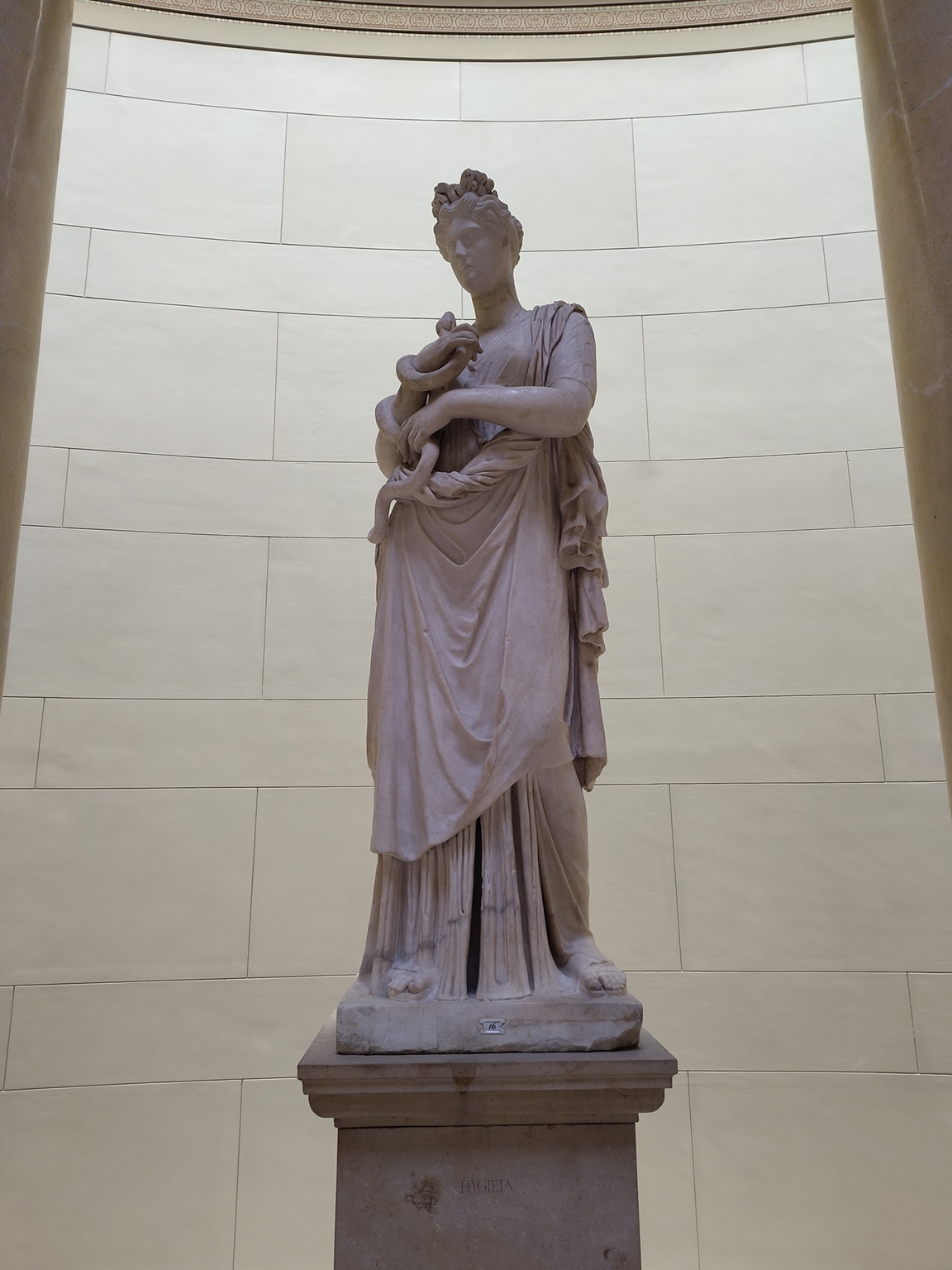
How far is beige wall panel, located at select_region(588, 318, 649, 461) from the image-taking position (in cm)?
587

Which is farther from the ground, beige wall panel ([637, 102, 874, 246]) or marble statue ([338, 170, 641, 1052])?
beige wall panel ([637, 102, 874, 246])

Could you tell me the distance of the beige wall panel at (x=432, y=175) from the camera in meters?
6.20

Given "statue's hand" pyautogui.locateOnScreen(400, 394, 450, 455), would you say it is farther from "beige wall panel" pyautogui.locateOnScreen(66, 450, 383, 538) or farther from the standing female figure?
"beige wall panel" pyautogui.locateOnScreen(66, 450, 383, 538)

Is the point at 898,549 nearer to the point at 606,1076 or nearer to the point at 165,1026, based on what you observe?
the point at 606,1076

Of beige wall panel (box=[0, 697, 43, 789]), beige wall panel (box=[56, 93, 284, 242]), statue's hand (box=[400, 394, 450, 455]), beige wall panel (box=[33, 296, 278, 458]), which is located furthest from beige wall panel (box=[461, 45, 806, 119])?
beige wall panel (box=[0, 697, 43, 789])

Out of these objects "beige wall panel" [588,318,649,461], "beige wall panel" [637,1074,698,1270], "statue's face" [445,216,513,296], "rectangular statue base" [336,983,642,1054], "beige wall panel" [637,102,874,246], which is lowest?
"beige wall panel" [637,1074,698,1270]

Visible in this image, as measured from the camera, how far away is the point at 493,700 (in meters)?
3.21

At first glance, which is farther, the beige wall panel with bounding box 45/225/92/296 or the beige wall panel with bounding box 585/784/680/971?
the beige wall panel with bounding box 45/225/92/296

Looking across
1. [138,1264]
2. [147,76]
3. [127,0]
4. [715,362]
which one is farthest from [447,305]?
[138,1264]

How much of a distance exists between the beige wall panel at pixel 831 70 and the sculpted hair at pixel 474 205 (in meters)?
3.76

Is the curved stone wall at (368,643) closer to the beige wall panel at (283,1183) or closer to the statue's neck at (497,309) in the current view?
the beige wall panel at (283,1183)

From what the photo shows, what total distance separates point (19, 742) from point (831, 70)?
585 centimetres

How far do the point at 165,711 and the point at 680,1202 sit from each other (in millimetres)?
3275

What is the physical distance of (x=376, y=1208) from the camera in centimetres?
277
